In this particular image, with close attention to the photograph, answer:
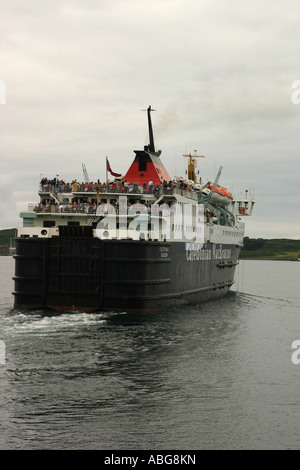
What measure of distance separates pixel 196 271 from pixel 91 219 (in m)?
10.4

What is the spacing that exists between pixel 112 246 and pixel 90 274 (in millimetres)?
1935

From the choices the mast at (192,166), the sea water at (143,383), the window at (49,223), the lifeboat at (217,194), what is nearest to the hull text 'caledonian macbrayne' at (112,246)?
the window at (49,223)

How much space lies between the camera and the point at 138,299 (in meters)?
35.9

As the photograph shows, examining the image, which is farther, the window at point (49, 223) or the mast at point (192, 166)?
the mast at point (192, 166)

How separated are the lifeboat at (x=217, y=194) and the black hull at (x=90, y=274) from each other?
59.0 ft

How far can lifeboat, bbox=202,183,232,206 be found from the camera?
55.4m

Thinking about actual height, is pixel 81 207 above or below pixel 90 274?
above

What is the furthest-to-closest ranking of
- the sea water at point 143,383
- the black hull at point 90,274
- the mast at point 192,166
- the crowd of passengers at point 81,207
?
the mast at point 192,166
the crowd of passengers at point 81,207
the black hull at point 90,274
the sea water at point 143,383

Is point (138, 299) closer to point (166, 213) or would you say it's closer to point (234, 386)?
point (166, 213)

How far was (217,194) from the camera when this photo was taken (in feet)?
187

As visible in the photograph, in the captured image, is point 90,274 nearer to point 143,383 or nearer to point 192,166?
point 143,383

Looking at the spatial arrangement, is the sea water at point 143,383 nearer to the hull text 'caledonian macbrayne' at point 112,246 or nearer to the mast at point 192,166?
the hull text 'caledonian macbrayne' at point 112,246

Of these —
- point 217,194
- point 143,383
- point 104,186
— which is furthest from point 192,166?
point 143,383

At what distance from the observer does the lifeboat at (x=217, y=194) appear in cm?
5538
